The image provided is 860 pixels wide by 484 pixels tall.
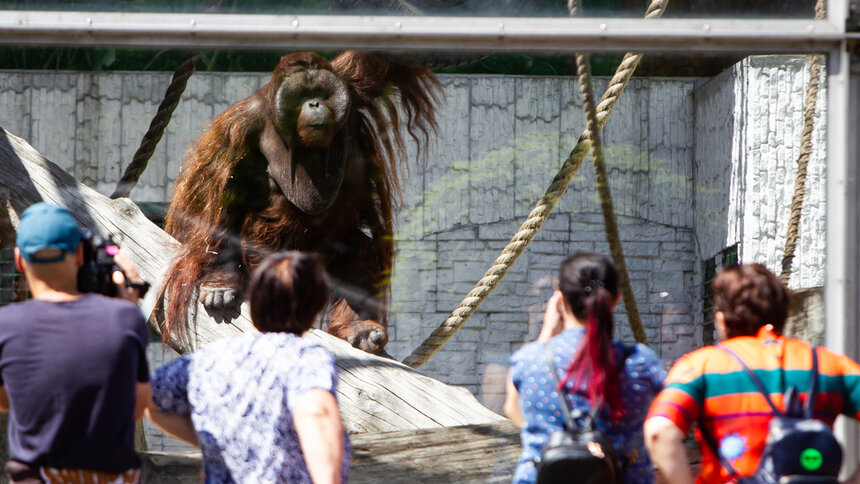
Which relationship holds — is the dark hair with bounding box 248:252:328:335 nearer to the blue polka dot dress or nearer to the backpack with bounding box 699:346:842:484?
the blue polka dot dress

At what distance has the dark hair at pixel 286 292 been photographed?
1225 mm

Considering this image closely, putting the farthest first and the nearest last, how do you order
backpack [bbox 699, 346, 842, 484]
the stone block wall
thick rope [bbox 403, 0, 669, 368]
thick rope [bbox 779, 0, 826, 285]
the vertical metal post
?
the stone block wall → thick rope [bbox 403, 0, 669, 368] → thick rope [bbox 779, 0, 826, 285] → the vertical metal post → backpack [bbox 699, 346, 842, 484]

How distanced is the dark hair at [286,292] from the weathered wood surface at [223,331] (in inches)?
32.9

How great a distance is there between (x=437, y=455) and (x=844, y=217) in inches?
32.3

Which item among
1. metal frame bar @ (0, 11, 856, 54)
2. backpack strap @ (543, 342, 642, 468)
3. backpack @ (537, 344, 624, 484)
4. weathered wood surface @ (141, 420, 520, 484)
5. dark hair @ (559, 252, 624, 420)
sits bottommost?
weathered wood surface @ (141, 420, 520, 484)

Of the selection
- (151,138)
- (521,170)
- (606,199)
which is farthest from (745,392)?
(521,170)

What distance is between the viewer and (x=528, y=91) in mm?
3127

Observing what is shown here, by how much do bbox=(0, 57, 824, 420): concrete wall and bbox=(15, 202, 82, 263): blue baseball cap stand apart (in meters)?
1.63

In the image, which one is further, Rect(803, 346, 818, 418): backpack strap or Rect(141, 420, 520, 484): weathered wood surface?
Rect(141, 420, 520, 484): weathered wood surface

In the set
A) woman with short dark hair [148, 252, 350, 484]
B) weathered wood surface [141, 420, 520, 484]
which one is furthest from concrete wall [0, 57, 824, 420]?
woman with short dark hair [148, 252, 350, 484]

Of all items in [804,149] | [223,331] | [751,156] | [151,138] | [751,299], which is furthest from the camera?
[751,156]

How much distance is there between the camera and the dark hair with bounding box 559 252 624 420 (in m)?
1.21

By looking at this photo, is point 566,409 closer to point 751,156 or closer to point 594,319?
point 594,319

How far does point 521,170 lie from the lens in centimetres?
351
